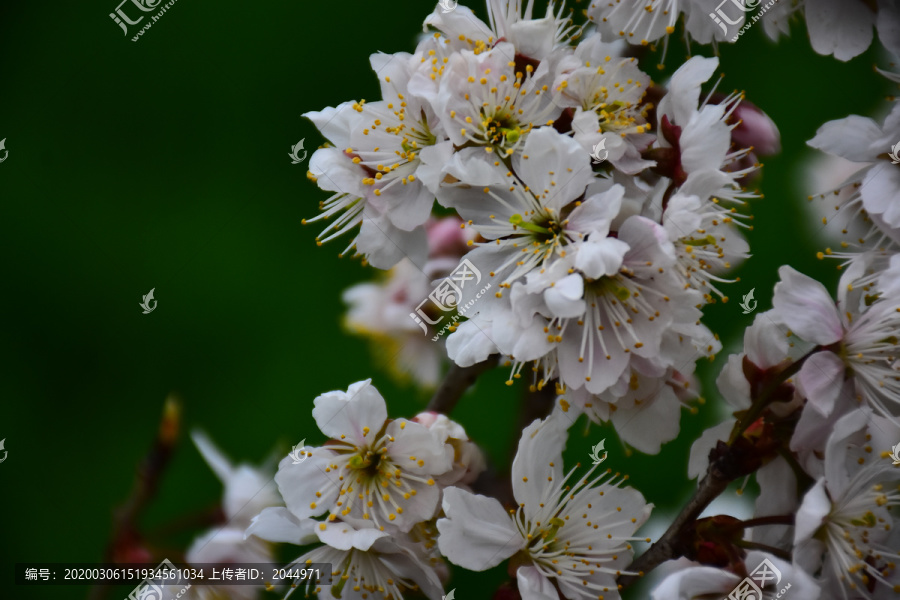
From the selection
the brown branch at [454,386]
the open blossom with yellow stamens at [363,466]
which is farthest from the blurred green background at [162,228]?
the open blossom with yellow stamens at [363,466]

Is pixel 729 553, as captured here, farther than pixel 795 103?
No

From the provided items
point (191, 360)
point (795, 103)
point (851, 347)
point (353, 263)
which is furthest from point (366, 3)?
point (851, 347)

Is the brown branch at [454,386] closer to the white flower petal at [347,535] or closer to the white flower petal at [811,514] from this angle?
the white flower petal at [347,535]

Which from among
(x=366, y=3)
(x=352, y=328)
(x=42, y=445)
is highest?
(x=366, y=3)

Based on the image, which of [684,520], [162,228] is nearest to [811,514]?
[684,520]

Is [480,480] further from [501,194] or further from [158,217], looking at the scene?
[158,217]

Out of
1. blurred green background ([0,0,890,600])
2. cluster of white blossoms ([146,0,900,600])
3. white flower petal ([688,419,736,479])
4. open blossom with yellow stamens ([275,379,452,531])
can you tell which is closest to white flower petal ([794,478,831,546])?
cluster of white blossoms ([146,0,900,600])
